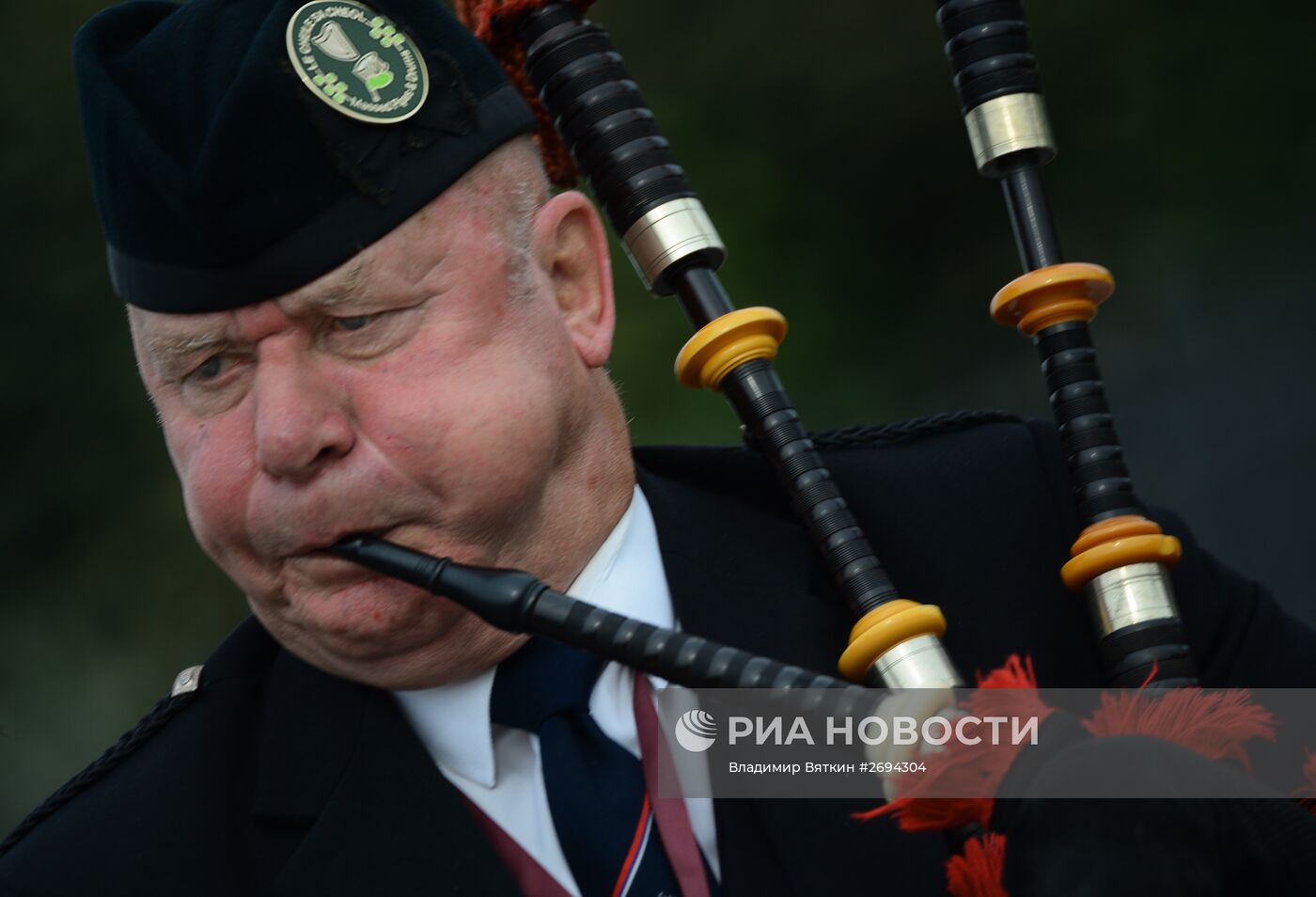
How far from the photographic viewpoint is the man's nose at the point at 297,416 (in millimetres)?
1350

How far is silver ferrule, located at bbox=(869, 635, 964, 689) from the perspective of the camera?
136 cm

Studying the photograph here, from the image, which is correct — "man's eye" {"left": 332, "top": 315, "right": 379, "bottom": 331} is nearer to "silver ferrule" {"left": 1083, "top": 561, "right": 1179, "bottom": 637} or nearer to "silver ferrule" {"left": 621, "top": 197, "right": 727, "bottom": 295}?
"silver ferrule" {"left": 621, "top": 197, "right": 727, "bottom": 295}

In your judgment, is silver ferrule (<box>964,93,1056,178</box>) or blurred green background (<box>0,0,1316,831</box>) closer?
silver ferrule (<box>964,93,1056,178</box>)

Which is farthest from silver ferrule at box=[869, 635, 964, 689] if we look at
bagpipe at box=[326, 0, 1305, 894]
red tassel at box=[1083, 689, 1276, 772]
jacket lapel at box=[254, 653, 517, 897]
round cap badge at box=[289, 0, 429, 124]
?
round cap badge at box=[289, 0, 429, 124]

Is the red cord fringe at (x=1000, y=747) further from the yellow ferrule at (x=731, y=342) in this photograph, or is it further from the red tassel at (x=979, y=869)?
the yellow ferrule at (x=731, y=342)

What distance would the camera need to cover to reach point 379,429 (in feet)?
4.51

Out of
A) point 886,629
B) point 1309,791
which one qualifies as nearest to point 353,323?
point 886,629

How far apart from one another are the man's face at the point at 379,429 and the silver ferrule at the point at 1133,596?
43 cm

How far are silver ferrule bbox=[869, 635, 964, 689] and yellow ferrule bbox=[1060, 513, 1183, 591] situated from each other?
154 millimetres

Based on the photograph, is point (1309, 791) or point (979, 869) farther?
point (1309, 791)

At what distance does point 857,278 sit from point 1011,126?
0.82 metres

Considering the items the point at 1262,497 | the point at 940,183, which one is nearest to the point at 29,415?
the point at 940,183

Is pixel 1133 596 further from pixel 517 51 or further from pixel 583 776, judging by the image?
pixel 517 51

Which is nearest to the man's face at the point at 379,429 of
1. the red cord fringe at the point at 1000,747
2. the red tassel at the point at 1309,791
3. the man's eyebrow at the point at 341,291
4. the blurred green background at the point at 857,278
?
the man's eyebrow at the point at 341,291
